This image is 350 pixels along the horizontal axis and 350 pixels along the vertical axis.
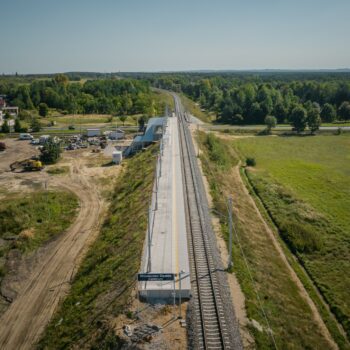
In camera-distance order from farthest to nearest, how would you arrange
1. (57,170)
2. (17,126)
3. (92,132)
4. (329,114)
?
(329,114) → (17,126) → (92,132) → (57,170)

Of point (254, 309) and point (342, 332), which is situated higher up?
point (254, 309)

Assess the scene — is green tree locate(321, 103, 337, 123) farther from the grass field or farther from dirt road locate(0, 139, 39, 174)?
the grass field

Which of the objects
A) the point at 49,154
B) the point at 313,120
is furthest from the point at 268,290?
the point at 313,120

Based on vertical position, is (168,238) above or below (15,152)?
below

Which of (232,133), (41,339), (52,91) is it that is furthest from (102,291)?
(52,91)

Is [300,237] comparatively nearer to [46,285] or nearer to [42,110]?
[46,285]

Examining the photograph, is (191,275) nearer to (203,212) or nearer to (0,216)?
(203,212)

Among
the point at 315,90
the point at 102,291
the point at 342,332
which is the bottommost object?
the point at 342,332
